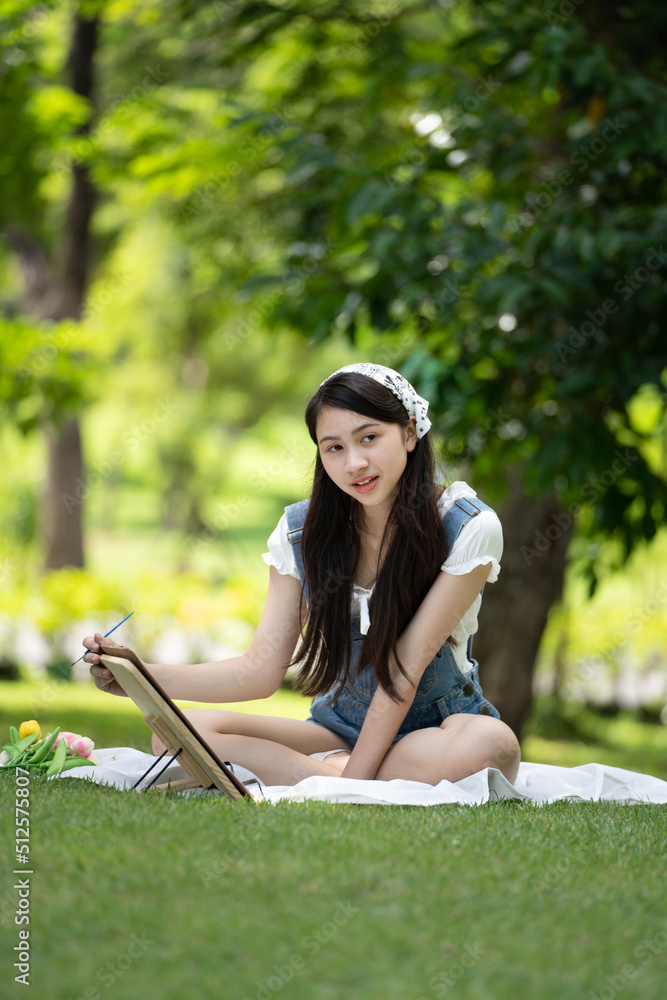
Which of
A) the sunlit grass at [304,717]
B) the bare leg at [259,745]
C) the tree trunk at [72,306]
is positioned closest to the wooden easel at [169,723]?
the bare leg at [259,745]

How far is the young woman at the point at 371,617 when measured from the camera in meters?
3.01

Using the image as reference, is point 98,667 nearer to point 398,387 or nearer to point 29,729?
point 29,729

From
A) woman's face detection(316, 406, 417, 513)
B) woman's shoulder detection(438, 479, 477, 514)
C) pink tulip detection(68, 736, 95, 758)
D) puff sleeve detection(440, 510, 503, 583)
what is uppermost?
woman's face detection(316, 406, 417, 513)

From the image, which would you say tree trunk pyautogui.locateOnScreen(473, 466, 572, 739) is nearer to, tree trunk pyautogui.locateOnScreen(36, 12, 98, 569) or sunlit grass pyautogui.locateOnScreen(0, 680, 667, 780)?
sunlit grass pyautogui.locateOnScreen(0, 680, 667, 780)

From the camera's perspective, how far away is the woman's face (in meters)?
3.01

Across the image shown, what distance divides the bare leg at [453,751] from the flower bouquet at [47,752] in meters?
0.97

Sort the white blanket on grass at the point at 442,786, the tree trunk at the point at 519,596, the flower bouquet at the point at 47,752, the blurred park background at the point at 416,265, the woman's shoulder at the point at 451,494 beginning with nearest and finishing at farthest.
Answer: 1. the white blanket on grass at the point at 442,786
2. the flower bouquet at the point at 47,752
3. the woman's shoulder at the point at 451,494
4. the blurred park background at the point at 416,265
5. the tree trunk at the point at 519,596

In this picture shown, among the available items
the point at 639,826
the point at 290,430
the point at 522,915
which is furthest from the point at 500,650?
the point at 290,430

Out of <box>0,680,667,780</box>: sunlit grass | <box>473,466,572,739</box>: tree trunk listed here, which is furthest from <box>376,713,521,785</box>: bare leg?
<box>0,680,667,780</box>: sunlit grass

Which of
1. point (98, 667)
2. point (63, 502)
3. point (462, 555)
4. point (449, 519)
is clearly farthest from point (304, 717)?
point (98, 667)

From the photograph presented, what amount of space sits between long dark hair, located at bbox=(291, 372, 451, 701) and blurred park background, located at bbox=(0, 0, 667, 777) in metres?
0.34

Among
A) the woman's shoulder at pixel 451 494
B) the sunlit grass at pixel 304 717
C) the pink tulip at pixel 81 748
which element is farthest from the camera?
the sunlit grass at pixel 304 717

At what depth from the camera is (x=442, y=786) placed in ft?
9.62

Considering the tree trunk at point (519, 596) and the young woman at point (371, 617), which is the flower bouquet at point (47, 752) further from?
the tree trunk at point (519, 596)
